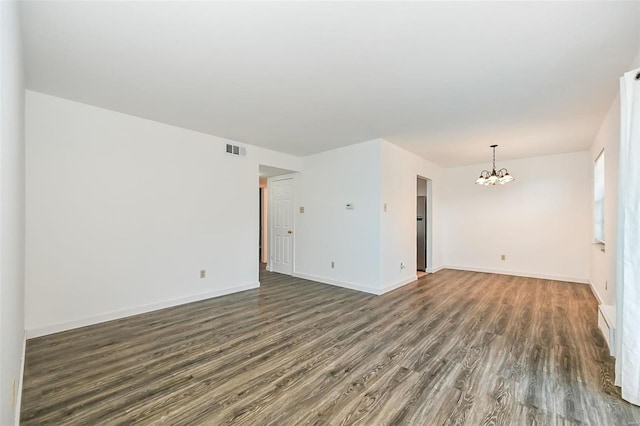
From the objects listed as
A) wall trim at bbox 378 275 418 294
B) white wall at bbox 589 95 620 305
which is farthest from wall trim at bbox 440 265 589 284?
wall trim at bbox 378 275 418 294

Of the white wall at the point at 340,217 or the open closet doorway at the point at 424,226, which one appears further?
the open closet doorway at the point at 424,226

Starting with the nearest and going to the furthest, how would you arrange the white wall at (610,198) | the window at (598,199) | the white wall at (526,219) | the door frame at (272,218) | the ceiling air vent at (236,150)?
1. the white wall at (610,198)
2. the window at (598,199)
3. the ceiling air vent at (236,150)
4. the white wall at (526,219)
5. the door frame at (272,218)

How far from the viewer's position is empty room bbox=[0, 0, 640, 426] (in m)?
1.79

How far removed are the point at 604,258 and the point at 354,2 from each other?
183 inches

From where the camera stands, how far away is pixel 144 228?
3.65 meters

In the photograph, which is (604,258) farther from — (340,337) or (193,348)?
(193,348)

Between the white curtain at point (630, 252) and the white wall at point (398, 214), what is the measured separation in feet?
9.45

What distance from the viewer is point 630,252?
1.83m

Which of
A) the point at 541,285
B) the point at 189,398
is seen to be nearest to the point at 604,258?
the point at 541,285

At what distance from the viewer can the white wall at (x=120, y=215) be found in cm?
294

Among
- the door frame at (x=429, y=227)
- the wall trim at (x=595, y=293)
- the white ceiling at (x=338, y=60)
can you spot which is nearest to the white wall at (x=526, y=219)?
the wall trim at (x=595, y=293)

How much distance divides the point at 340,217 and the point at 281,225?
5.75ft

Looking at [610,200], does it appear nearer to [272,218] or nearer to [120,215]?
[272,218]

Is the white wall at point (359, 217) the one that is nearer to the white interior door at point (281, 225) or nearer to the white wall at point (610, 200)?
the white interior door at point (281, 225)
